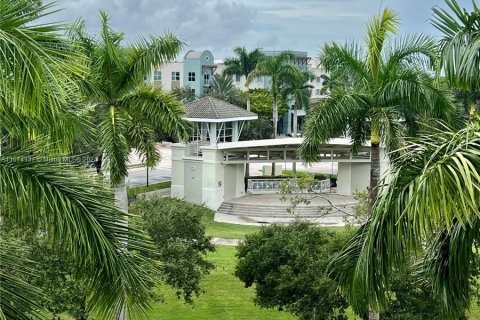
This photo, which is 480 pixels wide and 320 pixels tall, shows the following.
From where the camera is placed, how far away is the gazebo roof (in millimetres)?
36569

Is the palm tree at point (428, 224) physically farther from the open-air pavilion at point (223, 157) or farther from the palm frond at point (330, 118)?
the open-air pavilion at point (223, 157)

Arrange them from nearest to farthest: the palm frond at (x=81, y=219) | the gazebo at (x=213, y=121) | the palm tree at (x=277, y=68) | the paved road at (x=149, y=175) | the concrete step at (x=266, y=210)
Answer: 1. the palm frond at (x=81, y=219)
2. the concrete step at (x=266, y=210)
3. the gazebo at (x=213, y=121)
4. the palm tree at (x=277, y=68)
5. the paved road at (x=149, y=175)

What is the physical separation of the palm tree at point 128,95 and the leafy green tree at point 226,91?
5227 cm

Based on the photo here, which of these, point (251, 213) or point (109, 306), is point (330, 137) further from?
point (251, 213)

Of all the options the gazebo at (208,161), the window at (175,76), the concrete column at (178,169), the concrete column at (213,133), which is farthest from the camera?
the window at (175,76)

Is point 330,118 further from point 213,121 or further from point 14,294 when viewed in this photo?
point 213,121

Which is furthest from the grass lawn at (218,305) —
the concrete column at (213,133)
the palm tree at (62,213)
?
the concrete column at (213,133)

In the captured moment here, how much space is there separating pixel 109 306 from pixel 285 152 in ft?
102

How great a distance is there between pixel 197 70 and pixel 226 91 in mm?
10746

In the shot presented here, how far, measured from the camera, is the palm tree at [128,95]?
1340 cm

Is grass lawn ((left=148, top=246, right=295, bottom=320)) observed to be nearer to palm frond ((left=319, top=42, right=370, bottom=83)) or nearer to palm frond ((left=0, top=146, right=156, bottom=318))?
palm frond ((left=319, top=42, right=370, bottom=83))

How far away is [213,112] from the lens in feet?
121

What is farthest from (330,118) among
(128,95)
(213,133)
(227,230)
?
(213,133)

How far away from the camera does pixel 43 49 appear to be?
15.5 ft
